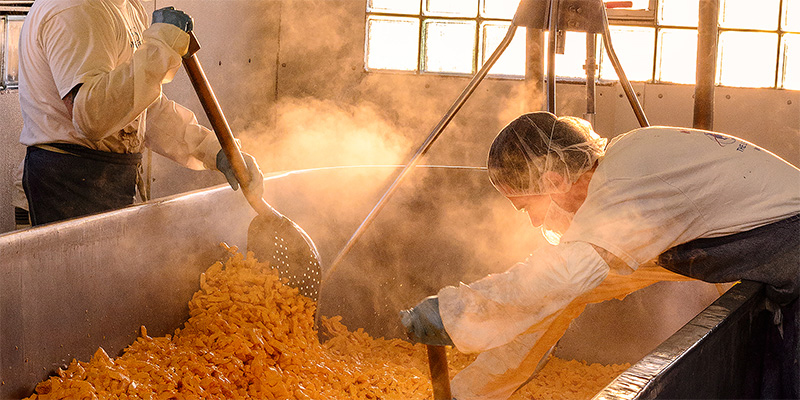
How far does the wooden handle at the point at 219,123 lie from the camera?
5.14 feet

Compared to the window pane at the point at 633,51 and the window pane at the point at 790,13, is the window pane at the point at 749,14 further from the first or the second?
the window pane at the point at 633,51

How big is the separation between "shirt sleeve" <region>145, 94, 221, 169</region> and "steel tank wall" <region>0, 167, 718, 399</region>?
133 millimetres

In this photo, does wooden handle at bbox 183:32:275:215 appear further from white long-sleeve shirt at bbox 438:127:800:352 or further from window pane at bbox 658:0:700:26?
window pane at bbox 658:0:700:26

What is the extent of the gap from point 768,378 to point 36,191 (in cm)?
185

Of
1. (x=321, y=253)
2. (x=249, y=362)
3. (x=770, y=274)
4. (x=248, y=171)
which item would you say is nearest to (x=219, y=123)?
(x=248, y=171)

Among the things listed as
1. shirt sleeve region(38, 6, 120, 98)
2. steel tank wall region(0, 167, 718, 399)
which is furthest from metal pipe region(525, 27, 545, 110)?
shirt sleeve region(38, 6, 120, 98)

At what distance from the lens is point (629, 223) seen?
4.00ft

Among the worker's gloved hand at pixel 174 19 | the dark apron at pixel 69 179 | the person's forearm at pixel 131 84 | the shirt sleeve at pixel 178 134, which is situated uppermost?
the worker's gloved hand at pixel 174 19

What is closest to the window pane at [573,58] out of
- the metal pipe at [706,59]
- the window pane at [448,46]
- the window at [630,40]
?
the window at [630,40]

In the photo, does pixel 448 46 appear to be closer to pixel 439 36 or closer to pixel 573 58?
pixel 439 36

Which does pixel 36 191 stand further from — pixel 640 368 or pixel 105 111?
pixel 640 368

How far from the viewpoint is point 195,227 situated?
1843mm

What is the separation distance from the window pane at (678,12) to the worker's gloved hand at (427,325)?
3.05 meters

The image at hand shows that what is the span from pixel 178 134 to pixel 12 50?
1.67m
